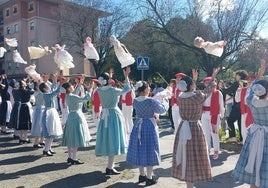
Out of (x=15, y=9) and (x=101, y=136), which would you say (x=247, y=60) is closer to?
(x=101, y=136)

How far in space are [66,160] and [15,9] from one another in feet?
139

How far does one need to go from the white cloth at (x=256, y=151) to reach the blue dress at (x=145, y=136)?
172cm

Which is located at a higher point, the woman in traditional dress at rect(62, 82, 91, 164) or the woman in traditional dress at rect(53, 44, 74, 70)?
the woman in traditional dress at rect(53, 44, 74, 70)

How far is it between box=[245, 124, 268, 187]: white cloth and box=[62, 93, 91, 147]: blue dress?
3.80 metres

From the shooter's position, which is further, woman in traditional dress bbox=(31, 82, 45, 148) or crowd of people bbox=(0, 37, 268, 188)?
woman in traditional dress bbox=(31, 82, 45, 148)

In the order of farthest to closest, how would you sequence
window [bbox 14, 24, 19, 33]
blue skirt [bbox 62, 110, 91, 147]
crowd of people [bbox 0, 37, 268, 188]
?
window [bbox 14, 24, 19, 33] < blue skirt [bbox 62, 110, 91, 147] < crowd of people [bbox 0, 37, 268, 188]

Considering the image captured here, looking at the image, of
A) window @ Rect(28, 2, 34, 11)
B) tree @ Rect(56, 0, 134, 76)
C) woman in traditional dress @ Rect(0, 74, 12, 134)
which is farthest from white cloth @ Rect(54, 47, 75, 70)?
A: window @ Rect(28, 2, 34, 11)

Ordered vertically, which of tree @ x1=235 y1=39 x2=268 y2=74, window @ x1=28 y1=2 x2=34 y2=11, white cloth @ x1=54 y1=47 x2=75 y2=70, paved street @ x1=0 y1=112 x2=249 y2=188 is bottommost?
paved street @ x1=0 y1=112 x2=249 y2=188

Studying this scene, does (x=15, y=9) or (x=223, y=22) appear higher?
(x=15, y=9)

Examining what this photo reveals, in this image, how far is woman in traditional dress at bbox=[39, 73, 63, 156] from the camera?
854 cm

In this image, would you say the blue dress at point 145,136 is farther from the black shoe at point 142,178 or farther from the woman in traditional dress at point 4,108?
the woman in traditional dress at point 4,108

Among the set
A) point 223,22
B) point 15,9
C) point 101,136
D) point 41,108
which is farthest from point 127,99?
point 15,9

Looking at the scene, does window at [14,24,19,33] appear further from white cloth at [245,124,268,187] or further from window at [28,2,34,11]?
white cloth at [245,124,268,187]

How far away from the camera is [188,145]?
5.27 metres
